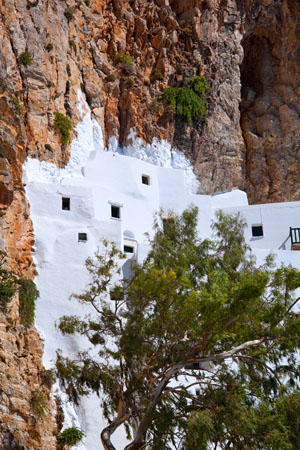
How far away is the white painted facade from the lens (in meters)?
23.5

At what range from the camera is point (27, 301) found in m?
22.7

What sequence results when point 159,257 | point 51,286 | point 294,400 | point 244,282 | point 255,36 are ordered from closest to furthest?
point 294,400, point 244,282, point 159,257, point 51,286, point 255,36

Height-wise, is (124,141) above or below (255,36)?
below

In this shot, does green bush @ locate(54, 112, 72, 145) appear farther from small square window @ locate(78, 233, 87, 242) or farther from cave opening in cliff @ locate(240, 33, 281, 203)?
cave opening in cliff @ locate(240, 33, 281, 203)

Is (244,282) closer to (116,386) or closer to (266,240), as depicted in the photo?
(116,386)

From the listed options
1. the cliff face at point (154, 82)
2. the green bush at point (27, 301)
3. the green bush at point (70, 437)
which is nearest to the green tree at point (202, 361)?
the green bush at point (70, 437)

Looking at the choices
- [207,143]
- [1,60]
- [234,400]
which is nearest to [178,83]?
[207,143]

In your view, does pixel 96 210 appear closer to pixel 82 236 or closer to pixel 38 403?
pixel 82 236

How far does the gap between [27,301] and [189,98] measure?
16.2 metres

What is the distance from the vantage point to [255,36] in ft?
128

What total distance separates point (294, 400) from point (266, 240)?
17025 millimetres

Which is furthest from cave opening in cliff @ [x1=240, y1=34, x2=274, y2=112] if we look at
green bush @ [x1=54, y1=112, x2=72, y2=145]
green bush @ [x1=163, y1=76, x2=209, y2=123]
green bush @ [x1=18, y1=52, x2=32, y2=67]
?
green bush @ [x1=18, y1=52, x2=32, y2=67]

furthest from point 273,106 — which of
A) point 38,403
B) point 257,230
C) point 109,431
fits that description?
point 109,431

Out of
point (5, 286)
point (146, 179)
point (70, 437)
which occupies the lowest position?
point (70, 437)
